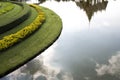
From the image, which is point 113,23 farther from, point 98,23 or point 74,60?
point 74,60

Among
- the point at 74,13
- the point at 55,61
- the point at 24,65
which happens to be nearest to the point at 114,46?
the point at 55,61

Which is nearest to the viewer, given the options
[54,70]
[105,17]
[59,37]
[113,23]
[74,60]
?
[54,70]

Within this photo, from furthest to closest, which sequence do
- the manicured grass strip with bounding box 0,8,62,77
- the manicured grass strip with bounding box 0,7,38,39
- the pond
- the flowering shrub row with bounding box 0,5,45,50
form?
the manicured grass strip with bounding box 0,7,38,39 < the flowering shrub row with bounding box 0,5,45,50 < the manicured grass strip with bounding box 0,8,62,77 < the pond

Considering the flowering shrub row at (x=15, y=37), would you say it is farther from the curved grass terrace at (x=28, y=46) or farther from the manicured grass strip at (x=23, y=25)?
the manicured grass strip at (x=23, y=25)

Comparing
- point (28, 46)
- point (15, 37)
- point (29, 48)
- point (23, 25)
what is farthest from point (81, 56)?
point (23, 25)

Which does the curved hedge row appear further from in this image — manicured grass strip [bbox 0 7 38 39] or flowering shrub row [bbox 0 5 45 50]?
flowering shrub row [bbox 0 5 45 50]

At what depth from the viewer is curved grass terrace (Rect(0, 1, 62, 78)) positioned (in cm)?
1719

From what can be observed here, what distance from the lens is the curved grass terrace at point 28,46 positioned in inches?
677

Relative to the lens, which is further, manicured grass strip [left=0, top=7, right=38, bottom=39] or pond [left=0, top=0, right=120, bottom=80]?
manicured grass strip [left=0, top=7, right=38, bottom=39]

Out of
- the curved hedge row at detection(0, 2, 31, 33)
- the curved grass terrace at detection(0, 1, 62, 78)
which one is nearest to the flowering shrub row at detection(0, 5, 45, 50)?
the curved grass terrace at detection(0, 1, 62, 78)

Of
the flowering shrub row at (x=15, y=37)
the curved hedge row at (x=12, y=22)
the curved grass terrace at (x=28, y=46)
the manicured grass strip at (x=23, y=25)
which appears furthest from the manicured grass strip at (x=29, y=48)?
the curved hedge row at (x=12, y=22)

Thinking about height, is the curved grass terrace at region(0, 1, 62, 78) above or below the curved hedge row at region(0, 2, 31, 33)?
below

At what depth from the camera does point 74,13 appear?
1357 inches

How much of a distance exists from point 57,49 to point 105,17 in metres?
12.8
